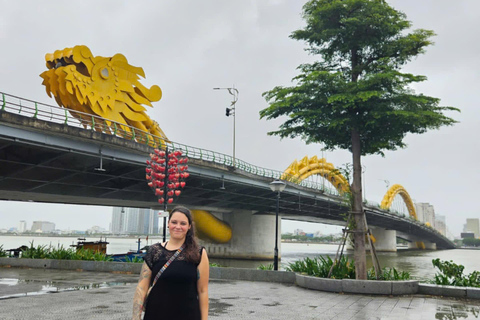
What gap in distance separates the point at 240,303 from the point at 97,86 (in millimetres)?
30005

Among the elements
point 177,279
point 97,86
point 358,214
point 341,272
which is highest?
point 97,86

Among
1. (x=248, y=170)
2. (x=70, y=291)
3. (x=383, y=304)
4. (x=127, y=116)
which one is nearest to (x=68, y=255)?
(x=70, y=291)

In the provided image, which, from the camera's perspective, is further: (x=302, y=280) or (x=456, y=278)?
(x=302, y=280)

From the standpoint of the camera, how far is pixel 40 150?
24.4m

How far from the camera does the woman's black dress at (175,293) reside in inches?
135

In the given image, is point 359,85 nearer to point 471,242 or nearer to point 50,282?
point 50,282

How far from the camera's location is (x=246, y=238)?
53.7 m

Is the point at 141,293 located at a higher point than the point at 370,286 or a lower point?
higher

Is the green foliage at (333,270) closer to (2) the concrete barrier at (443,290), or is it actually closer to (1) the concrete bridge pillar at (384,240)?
(2) the concrete barrier at (443,290)

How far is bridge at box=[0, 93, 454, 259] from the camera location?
2359 centimetres

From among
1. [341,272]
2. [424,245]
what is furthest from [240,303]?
[424,245]

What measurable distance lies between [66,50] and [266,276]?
28368mm

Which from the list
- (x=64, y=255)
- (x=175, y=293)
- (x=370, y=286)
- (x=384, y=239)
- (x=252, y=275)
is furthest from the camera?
(x=384, y=239)

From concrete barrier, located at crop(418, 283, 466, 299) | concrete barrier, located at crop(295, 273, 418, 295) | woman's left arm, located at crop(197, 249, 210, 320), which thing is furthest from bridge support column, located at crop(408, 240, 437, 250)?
woman's left arm, located at crop(197, 249, 210, 320)
